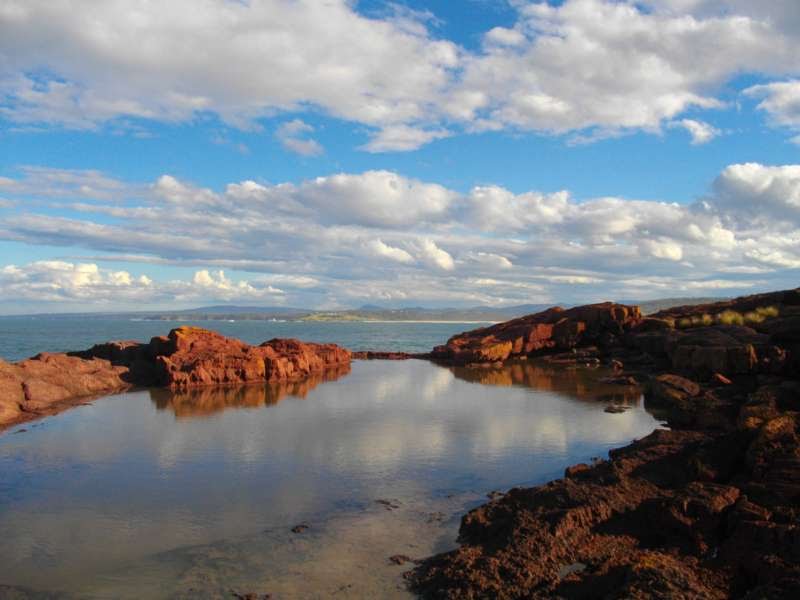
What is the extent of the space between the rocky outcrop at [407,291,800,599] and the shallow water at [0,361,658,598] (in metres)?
0.98

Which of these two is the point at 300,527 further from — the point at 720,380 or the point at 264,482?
the point at 720,380

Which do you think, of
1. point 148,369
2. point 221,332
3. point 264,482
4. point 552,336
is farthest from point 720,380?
point 221,332

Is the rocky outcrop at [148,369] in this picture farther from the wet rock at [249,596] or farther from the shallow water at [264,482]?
the wet rock at [249,596]

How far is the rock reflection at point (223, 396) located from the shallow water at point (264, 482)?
0.21 m

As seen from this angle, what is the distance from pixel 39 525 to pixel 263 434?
24.0 ft

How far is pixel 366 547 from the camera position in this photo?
847cm

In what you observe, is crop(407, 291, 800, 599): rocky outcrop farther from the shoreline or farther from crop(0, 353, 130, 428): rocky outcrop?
crop(0, 353, 130, 428): rocky outcrop

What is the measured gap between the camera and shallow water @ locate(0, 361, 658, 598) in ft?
25.6

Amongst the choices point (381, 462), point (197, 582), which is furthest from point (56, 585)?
point (381, 462)

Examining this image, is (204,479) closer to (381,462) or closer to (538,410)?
(381,462)

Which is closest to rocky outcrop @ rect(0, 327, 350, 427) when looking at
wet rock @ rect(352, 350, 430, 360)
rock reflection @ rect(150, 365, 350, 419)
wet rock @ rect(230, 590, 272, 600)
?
rock reflection @ rect(150, 365, 350, 419)

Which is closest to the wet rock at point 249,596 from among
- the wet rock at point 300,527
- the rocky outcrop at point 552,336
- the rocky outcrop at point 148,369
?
the wet rock at point 300,527

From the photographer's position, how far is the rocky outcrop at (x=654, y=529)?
632 centimetres

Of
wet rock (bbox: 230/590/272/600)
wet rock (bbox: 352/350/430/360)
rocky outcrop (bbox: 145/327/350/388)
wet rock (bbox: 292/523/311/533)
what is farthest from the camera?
wet rock (bbox: 352/350/430/360)
